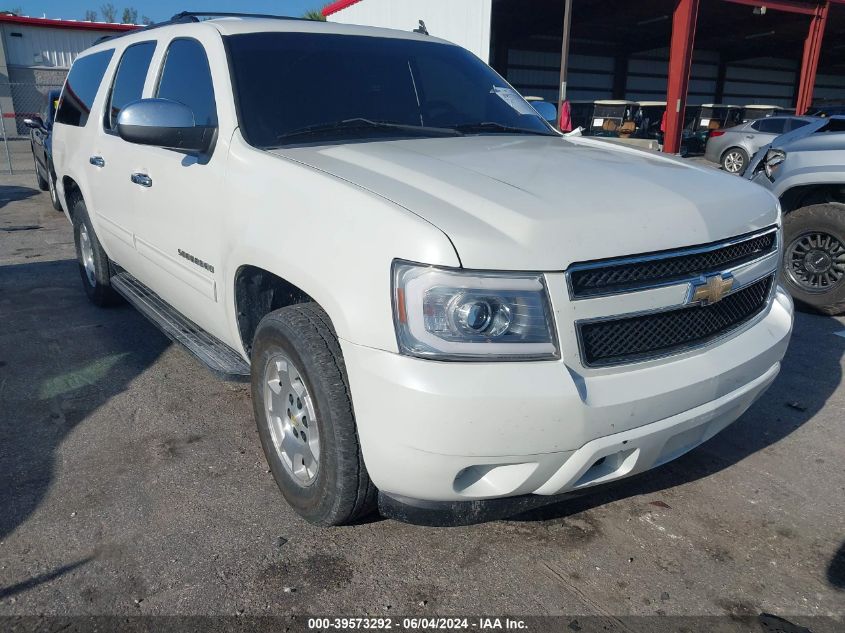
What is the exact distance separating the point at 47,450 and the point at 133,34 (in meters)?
2.70

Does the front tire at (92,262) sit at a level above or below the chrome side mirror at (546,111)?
below

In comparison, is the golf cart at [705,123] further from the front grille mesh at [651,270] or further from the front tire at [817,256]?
the front grille mesh at [651,270]

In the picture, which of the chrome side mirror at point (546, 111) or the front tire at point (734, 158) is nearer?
the chrome side mirror at point (546, 111)

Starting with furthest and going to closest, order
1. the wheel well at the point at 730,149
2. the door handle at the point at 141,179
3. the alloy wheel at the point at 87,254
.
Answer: the wheel well at the point at 730,149
the alloy wheel at the point at 87,254
the door handle at the point at 141,179

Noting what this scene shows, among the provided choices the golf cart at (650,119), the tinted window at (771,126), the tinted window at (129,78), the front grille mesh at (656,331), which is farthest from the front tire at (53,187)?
the golf cart at (650,119)

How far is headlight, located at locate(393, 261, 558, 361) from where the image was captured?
206 cm

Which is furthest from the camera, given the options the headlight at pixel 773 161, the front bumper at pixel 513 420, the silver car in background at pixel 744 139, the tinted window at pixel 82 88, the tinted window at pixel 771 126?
the tinted window at pixel 771 126

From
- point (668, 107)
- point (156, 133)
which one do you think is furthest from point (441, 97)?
point (668, 107)

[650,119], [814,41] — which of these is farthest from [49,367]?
[814,41]

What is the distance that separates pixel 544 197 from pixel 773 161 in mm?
4378

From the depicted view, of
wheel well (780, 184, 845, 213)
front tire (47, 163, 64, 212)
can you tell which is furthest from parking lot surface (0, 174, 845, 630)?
front tire (47, 163, 64, 212)

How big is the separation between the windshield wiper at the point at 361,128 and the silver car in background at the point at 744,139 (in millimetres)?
16386

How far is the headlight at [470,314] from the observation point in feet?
6.77

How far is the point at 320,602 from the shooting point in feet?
7.74
